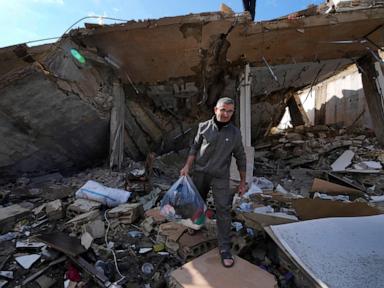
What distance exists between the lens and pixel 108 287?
2.25 metres

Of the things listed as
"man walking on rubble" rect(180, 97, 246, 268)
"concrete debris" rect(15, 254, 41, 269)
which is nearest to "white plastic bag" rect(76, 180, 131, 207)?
"concrete debris" rect(15, 254, 41, 269)

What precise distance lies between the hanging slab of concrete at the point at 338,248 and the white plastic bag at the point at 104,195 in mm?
2307

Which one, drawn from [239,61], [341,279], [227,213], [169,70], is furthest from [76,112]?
[341,279]

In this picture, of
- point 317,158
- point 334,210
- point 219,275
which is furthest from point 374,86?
point 219,275

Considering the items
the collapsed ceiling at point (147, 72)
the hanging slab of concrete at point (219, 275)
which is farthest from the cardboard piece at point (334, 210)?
the collapsed ceiling at point (147, 72)

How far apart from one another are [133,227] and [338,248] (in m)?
2.24

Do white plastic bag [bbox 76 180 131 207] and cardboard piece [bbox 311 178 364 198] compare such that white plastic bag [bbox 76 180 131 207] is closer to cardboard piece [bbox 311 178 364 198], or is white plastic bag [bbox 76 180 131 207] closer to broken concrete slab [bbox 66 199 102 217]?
broken concrete slab [bbox 66 199 102 217]

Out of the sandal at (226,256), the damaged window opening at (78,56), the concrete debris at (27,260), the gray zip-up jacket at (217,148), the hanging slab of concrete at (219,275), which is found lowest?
the concrete debris at (27,260)

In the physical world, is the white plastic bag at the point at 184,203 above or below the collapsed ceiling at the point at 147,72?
below

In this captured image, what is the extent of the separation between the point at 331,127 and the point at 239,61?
17.1 feet

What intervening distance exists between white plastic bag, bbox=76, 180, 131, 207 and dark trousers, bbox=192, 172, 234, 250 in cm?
176

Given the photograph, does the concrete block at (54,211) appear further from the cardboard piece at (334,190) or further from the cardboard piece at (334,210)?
the cardboard piece at (334,190)

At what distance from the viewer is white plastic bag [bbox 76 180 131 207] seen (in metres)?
3.89

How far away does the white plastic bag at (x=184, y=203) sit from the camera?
2.55 metres
